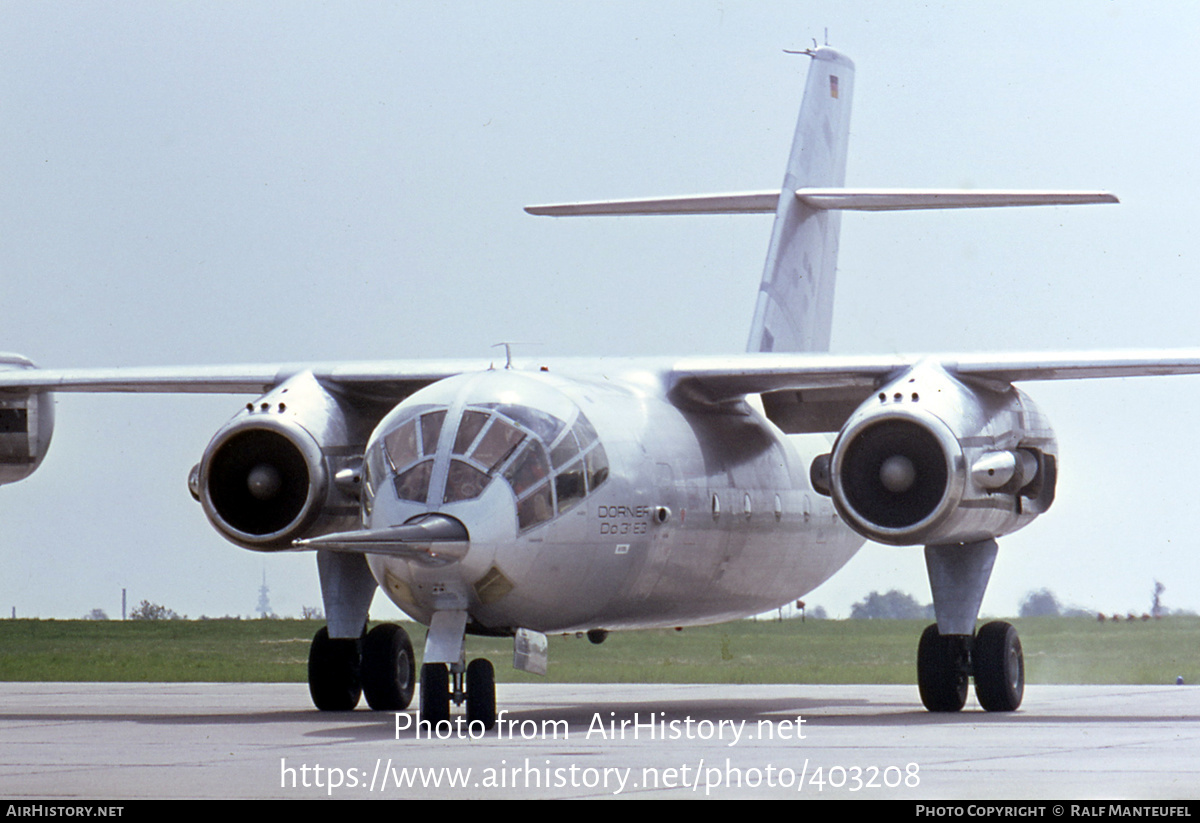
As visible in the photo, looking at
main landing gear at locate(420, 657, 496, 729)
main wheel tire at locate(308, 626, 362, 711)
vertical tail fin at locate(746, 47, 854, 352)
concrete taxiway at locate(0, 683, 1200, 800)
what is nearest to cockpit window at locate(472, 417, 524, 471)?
main landing gear at locate(420, 657, 496, 729)

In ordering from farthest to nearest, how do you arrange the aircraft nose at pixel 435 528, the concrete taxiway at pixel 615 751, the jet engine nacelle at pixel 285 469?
the jet engine nacelle at pixel 285 469, the aircraft nose at pixel 435 528, the concrete taxiway at pixel 615 751

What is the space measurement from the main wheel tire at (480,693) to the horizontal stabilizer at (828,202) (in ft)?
28.9

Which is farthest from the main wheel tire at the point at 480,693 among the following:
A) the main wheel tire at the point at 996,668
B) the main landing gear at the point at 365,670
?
the main wheel tire at the point at 996,668

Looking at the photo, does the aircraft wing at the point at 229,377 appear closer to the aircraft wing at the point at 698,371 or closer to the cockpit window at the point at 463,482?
the aircraft wing at the point at 698,371

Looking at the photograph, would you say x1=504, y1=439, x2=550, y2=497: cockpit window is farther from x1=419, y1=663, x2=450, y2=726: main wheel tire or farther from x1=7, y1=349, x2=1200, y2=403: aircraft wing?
x1=7, y1=349, x2=1200, y2=403: aircraft wing

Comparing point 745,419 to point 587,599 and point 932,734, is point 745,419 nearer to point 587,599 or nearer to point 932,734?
point 587,599

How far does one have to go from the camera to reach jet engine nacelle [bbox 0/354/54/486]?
21.3 metres

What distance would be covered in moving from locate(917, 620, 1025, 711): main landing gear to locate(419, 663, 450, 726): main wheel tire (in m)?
6.18

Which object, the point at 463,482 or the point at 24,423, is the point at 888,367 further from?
the point at 24,423

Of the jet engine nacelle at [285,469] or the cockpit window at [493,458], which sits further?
the jet engine nacelle at [285,469]

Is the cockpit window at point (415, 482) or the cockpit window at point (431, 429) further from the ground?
the cockpit window at point (431, 429)

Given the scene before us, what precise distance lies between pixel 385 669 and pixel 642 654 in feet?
52.5

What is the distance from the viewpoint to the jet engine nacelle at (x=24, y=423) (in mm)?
21312
